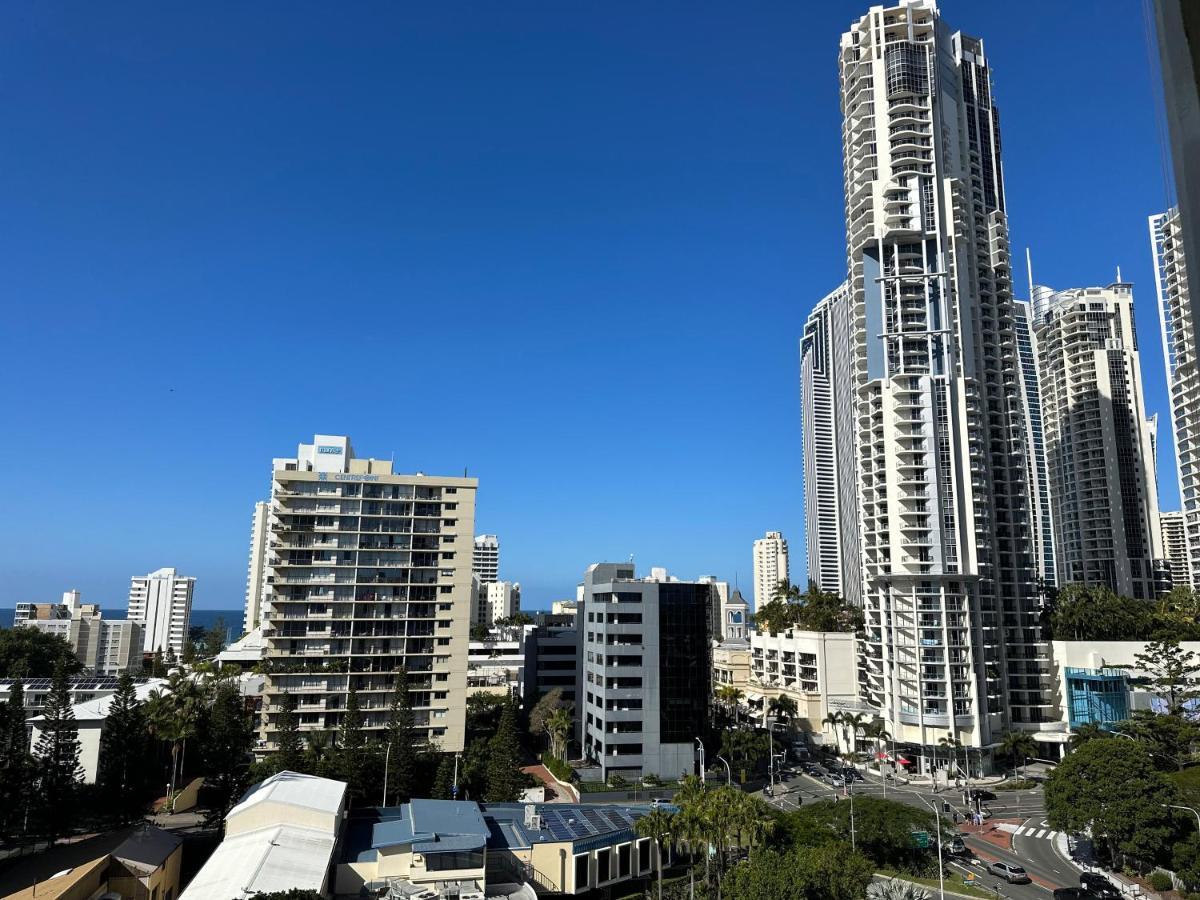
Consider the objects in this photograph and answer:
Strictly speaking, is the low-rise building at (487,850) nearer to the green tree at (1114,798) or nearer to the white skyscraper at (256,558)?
the green tree at (1114,798)

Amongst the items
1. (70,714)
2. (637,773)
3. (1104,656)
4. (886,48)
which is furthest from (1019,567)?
(70,714)

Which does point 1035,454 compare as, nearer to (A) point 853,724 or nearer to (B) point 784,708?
(A) point 853,724

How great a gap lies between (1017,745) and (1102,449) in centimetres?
7856

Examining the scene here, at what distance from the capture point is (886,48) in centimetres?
9062

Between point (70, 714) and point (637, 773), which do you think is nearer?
point (70, 714)

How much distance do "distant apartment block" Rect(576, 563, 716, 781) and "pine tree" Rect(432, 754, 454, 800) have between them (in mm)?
13731

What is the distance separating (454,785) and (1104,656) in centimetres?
6797

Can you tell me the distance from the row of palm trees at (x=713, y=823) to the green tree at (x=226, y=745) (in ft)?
96.6

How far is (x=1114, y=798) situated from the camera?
1870 inches

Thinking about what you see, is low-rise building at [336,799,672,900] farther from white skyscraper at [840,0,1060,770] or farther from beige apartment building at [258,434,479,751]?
white skyscraper at [840,0,1060,770]

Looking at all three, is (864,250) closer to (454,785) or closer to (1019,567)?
(1019,567)

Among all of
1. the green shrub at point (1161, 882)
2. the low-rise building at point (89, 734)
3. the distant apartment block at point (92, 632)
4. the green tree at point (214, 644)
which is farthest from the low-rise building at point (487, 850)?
the distant apartment block at point (92, 632)

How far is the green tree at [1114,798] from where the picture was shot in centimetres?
4597

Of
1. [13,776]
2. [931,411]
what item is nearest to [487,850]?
[13,776]
